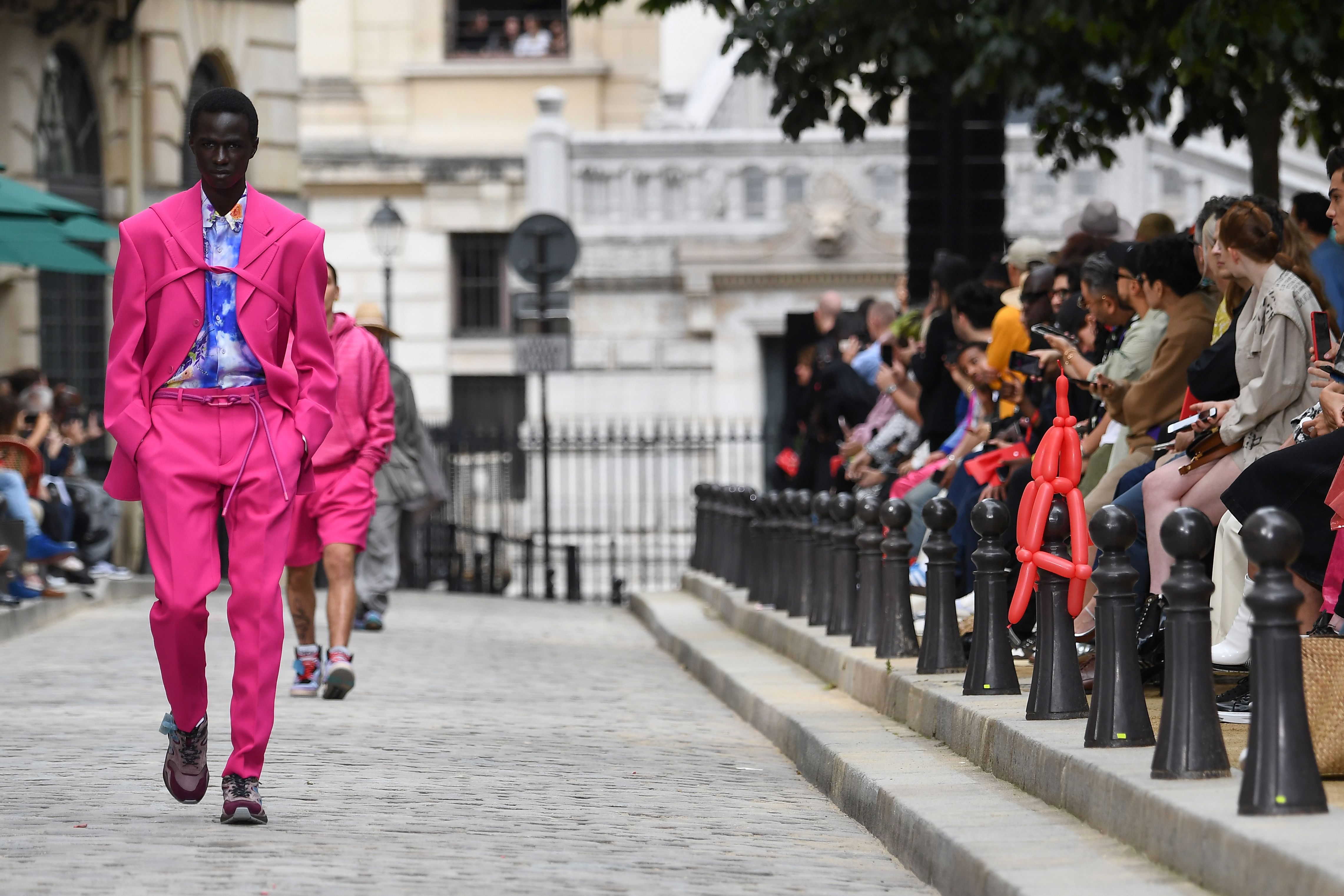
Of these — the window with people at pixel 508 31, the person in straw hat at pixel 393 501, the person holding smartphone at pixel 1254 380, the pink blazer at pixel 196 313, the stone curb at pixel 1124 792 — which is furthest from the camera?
the window with people at pixel 508 31

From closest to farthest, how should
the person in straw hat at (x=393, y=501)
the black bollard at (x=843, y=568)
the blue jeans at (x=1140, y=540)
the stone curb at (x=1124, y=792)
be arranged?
the stone curb at (x=1124, y=792) < the blue jeans at (x=1140, y=540) < the black bollard at (x=843, y=568) < the person in straw hat at (x=393, y=501)

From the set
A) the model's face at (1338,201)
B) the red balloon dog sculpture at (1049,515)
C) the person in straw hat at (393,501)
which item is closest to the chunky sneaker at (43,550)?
the person in straw hat at (393,501)

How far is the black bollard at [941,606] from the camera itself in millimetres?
8695

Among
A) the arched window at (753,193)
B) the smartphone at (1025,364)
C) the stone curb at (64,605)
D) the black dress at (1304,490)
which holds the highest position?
the arched window at (753,193)

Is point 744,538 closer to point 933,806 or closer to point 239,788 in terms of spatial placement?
point 933,806

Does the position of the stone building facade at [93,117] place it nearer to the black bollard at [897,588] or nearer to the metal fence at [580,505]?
the metal fence at [580,505]

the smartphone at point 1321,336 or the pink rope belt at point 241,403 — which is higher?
the smartphone at point 1321,336

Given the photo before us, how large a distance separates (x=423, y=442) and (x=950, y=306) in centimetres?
405

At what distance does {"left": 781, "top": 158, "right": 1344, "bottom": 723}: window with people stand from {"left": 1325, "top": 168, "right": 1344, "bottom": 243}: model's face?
0.01 m

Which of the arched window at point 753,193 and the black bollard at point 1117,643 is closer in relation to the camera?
the black bollard at point 1117,643

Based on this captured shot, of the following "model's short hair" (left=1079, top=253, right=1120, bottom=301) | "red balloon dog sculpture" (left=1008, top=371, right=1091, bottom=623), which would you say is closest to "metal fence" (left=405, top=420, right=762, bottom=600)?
"model's short hair" (left=1079, top=253, right=1120, bottom=301)

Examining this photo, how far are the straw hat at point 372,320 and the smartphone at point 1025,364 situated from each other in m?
4.07

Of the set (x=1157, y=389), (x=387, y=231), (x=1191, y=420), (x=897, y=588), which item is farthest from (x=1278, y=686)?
(x=387, y=231)

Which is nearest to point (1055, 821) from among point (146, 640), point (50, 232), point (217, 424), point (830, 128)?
point (217, 424)
